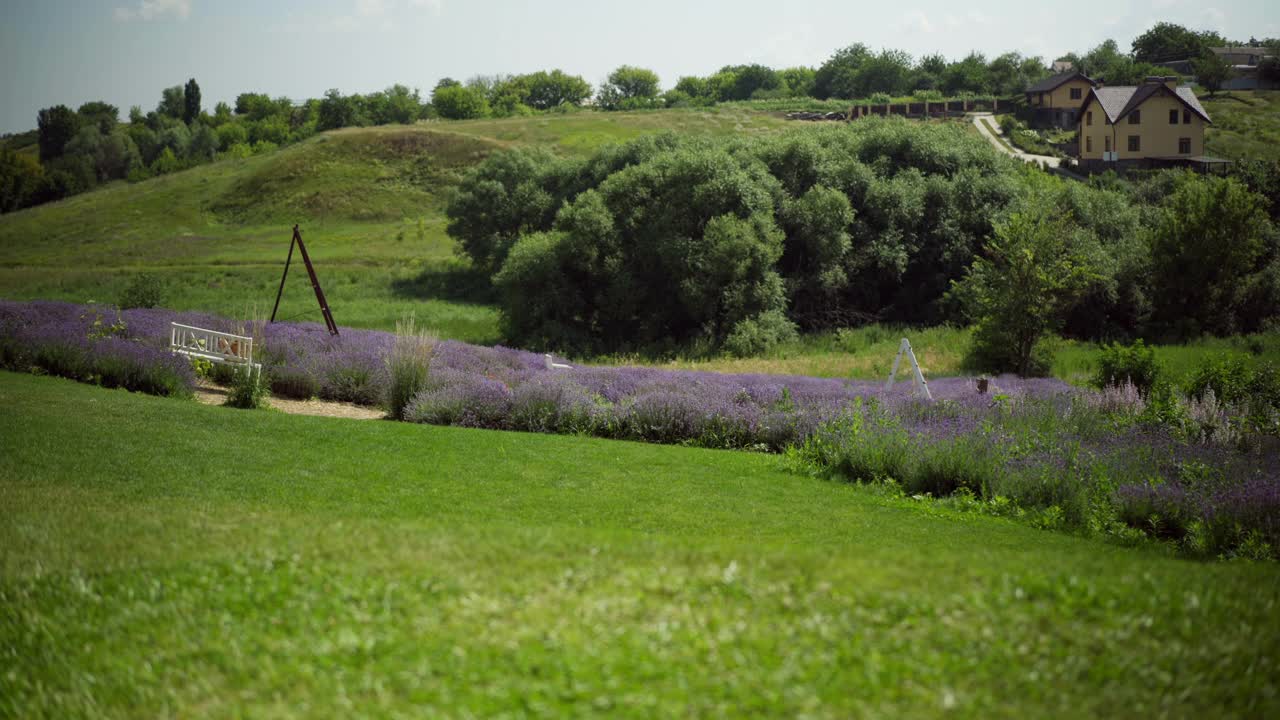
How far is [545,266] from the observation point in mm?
38406

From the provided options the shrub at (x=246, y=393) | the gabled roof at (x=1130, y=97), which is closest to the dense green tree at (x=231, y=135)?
the gabled roof at (x=1130, y=97)

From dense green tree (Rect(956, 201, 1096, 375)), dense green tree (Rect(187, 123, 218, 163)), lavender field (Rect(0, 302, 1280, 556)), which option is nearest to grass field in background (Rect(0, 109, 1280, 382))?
dense green tree (Rect(956, 201, 1096, 375))

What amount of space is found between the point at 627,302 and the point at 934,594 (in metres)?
33.9

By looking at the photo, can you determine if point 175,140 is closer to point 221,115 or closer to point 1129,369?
point 221,115

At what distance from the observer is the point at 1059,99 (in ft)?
239

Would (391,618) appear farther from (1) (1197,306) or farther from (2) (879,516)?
(1) (1197,306)

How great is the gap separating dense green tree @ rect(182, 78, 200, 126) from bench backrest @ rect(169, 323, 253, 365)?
109285 millimetres

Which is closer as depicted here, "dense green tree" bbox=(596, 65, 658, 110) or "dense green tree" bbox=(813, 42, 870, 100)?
"dense green tree" bbox=(813, 42, 870, 100)

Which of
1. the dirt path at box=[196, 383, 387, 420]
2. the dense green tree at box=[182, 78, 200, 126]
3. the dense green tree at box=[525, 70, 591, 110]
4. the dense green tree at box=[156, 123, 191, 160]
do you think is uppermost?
the dense green tree at box=[525, 70, 591, 110]

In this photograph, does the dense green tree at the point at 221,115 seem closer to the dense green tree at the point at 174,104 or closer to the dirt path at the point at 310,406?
the dense green tree at the point at 174,104

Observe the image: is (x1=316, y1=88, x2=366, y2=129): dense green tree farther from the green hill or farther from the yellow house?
→ the yellow house

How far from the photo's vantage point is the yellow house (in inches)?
1916

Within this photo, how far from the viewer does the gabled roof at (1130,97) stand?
1901 inches

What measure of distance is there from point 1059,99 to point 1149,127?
80.2 ft
